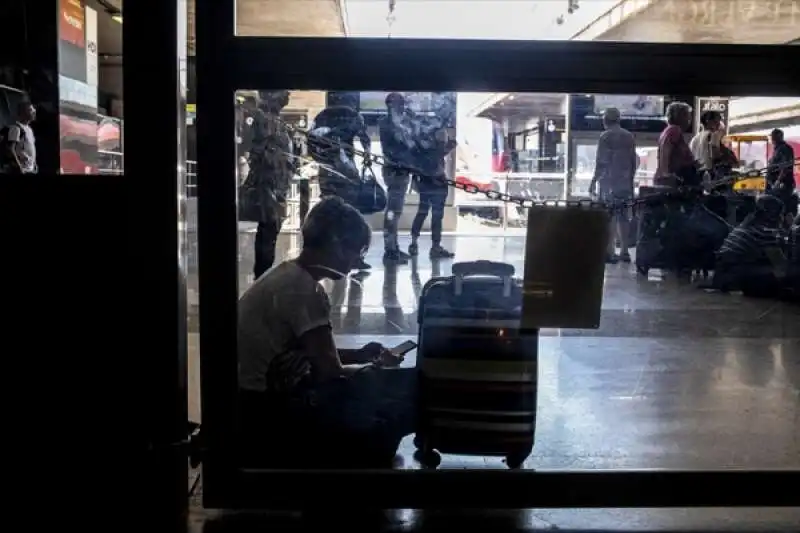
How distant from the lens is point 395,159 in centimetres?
338

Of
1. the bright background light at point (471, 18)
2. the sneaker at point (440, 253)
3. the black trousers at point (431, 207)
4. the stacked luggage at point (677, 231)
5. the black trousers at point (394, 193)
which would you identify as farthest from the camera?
the stacked luggage at point (677, 231)

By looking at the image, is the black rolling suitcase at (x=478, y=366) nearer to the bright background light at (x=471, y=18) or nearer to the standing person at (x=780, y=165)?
the bright background light at (x=471, y=18)

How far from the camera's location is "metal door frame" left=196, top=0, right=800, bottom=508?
280 centimetres

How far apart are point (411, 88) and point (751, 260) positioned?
15.8 ft

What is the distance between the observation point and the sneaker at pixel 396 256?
382 centimetres

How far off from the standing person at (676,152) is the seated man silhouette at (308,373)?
49.4 inches

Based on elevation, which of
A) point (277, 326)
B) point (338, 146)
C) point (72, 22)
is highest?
point (72, 22)

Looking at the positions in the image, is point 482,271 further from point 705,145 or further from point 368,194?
point 705,145

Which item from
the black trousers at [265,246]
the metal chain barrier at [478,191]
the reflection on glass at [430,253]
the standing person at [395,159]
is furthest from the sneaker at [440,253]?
the black trousers at [265,246]

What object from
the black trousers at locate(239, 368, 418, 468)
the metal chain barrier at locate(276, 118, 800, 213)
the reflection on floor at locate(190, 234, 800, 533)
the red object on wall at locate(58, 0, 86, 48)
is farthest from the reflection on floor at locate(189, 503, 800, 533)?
the red object on wall at locate(58, 0, 86, 48)

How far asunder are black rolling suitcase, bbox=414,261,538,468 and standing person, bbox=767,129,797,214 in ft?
6.62

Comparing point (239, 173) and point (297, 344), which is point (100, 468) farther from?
point (239, 173)

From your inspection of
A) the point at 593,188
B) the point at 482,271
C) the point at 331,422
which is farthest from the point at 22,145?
the point at 593,188

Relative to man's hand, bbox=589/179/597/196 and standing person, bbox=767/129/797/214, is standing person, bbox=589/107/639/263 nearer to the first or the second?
man's hand, bbox=589/179/597/196
